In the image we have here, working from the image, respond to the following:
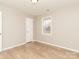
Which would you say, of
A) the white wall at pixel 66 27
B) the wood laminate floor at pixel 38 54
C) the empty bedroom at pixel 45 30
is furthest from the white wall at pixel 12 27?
the white wall at pixel 66 27

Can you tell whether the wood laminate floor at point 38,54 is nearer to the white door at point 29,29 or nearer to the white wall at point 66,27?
the white wall at point 66,27

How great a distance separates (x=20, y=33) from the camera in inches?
164

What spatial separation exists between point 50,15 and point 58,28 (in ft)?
3.66

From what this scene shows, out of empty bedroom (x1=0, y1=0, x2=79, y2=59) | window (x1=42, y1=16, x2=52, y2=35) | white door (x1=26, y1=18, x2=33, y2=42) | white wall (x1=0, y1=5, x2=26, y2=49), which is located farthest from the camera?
white door (x1=26, y1=18, x2=33, y2=42)

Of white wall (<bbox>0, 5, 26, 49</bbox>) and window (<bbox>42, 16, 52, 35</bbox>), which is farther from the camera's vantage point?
window (<bbox>42, 16, 52, 35</bbox>)

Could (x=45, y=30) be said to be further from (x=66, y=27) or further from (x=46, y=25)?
(x=66, y=27)

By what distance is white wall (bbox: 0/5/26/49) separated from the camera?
3.26m

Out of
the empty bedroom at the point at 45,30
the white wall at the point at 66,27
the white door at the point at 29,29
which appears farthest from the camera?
the white door at the point at 29,29

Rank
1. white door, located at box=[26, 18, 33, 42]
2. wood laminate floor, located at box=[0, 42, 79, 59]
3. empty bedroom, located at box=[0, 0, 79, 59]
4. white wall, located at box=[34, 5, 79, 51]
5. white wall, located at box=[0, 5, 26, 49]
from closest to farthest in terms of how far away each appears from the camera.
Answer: wood laminate floor, located at box=[0, 42, 79, 59]
empty bedroom, located at box=[0, 0, 79, 59]
white wall, located at box=[34, 5, 79, 51]
white wall, located at box=[0, 5, 26, 49]
white door, located at box=[26, 18, 33, 42]

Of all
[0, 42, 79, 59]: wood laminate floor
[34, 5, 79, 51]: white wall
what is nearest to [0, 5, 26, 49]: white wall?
[0, 42, 79, 59]: wood laminate floor

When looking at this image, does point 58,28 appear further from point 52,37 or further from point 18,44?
point 18,44

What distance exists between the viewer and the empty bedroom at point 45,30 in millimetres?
2859

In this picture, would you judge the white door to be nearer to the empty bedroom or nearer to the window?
the empty bedroom

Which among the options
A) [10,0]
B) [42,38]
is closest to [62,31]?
[42,38]
